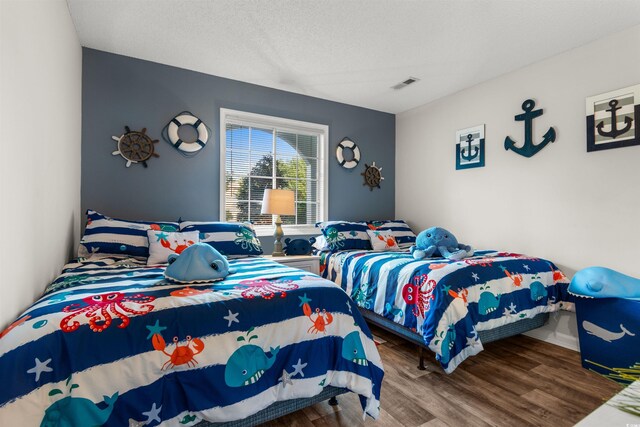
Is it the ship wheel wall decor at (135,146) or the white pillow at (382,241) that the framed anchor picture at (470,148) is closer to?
the white pillow at (382,241)

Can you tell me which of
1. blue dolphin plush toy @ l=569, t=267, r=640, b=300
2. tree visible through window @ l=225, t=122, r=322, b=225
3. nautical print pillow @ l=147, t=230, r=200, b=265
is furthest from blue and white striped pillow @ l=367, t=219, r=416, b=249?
nautical print pillow @ l=147, t=230, r=200, b=265

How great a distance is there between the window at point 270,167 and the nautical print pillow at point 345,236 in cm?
48

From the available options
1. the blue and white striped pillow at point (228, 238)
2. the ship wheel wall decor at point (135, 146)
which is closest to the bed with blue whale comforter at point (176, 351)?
the blue and white striped pillow at point (228, 238)

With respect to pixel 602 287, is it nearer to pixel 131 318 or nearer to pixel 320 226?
pixel 320 226

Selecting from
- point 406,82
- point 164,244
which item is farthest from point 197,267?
point 406,82

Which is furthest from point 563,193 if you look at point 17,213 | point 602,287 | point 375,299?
point 17,213

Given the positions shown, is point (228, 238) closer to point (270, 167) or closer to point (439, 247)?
point (270, 167)

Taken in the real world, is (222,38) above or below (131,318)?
above

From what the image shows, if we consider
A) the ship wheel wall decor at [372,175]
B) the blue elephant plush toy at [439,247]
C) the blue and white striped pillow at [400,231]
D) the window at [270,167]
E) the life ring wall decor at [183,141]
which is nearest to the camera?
the blue elephant plush toy at [439,247]

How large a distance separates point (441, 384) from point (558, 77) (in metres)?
2.78

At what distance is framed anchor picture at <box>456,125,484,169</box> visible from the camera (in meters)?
3.49

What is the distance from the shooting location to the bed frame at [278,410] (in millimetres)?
1416

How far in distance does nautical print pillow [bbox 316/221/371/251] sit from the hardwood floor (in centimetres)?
116

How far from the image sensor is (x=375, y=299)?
106 inches
